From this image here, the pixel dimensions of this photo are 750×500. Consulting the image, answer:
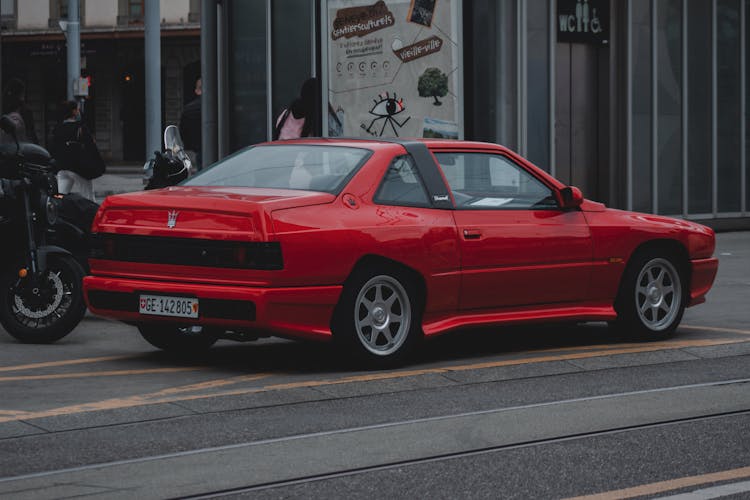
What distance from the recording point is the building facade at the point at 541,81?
18.8 meters

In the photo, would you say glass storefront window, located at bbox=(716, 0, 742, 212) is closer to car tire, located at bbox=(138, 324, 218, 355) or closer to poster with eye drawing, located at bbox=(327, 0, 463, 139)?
poster with eye drawing, located at bbox=(327, 0, 463, 139)

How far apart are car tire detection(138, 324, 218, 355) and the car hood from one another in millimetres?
791

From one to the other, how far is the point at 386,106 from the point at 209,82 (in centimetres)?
335

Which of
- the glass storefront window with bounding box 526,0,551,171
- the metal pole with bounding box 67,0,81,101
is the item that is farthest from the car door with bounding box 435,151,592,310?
the metal pole with bounding box 67,0,81,101

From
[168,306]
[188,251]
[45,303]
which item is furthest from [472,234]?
[45,303]

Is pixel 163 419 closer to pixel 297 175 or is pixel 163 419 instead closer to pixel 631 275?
pixel 297 175

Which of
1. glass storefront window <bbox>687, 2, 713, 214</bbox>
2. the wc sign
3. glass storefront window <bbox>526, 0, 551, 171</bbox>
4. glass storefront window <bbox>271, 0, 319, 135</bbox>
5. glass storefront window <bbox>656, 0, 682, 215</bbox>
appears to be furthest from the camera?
glass storefront window <bbox>687, 2, 713, 214</bbox>

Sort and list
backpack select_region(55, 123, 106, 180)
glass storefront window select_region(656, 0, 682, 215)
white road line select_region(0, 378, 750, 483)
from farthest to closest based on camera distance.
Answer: glass storefront window select_region(656, 0, 682, 215) → backpack select_region(55, 123, 106, 180) → white road line select_region(0, 378, 750, 483)

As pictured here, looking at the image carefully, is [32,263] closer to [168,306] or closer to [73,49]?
[168,306]

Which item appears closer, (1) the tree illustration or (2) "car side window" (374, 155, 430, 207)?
(2) "car side window" (374, 155, 430, 207)

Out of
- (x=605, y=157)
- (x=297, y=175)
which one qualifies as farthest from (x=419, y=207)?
(x=605, y=157)

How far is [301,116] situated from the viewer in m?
14.3

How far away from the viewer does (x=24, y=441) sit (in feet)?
20.6

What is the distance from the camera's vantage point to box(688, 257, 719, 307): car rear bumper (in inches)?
398
